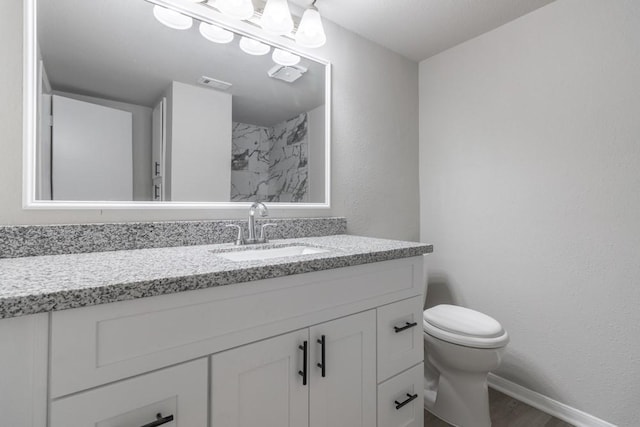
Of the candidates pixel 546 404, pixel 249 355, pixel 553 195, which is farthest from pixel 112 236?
pixel 546 404

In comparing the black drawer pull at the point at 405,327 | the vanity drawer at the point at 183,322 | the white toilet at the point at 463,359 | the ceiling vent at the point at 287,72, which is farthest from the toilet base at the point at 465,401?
the ceiling vent at the point at 287,72

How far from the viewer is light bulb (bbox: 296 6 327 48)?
1506mm

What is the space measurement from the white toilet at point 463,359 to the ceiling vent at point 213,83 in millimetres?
1517

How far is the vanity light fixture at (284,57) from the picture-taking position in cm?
160

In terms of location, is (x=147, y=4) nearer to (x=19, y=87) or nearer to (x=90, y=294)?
(x=19, y=87)

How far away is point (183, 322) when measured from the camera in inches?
28.3

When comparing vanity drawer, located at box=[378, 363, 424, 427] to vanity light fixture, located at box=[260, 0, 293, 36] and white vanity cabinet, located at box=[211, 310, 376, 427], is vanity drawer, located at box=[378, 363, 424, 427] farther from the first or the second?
vanity light fixture, located at box=[260, 0, 293, 36]

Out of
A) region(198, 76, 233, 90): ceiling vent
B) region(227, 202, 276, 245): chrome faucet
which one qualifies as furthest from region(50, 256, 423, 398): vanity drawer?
region(198, 76, 233, 90): ceiling vent

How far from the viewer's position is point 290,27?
145 centimetres

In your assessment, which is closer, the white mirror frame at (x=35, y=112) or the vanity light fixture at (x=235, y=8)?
the white mirror frame at (x=35, y=112)

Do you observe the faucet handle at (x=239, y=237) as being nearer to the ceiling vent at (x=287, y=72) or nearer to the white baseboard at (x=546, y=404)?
Result: the ceiling vent at (x=287, y=72)

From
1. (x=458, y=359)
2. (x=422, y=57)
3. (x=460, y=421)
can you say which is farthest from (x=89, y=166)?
(x=422, y=57)

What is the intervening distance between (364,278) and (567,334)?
1246mm

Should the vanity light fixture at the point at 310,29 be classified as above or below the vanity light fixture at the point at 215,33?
above
